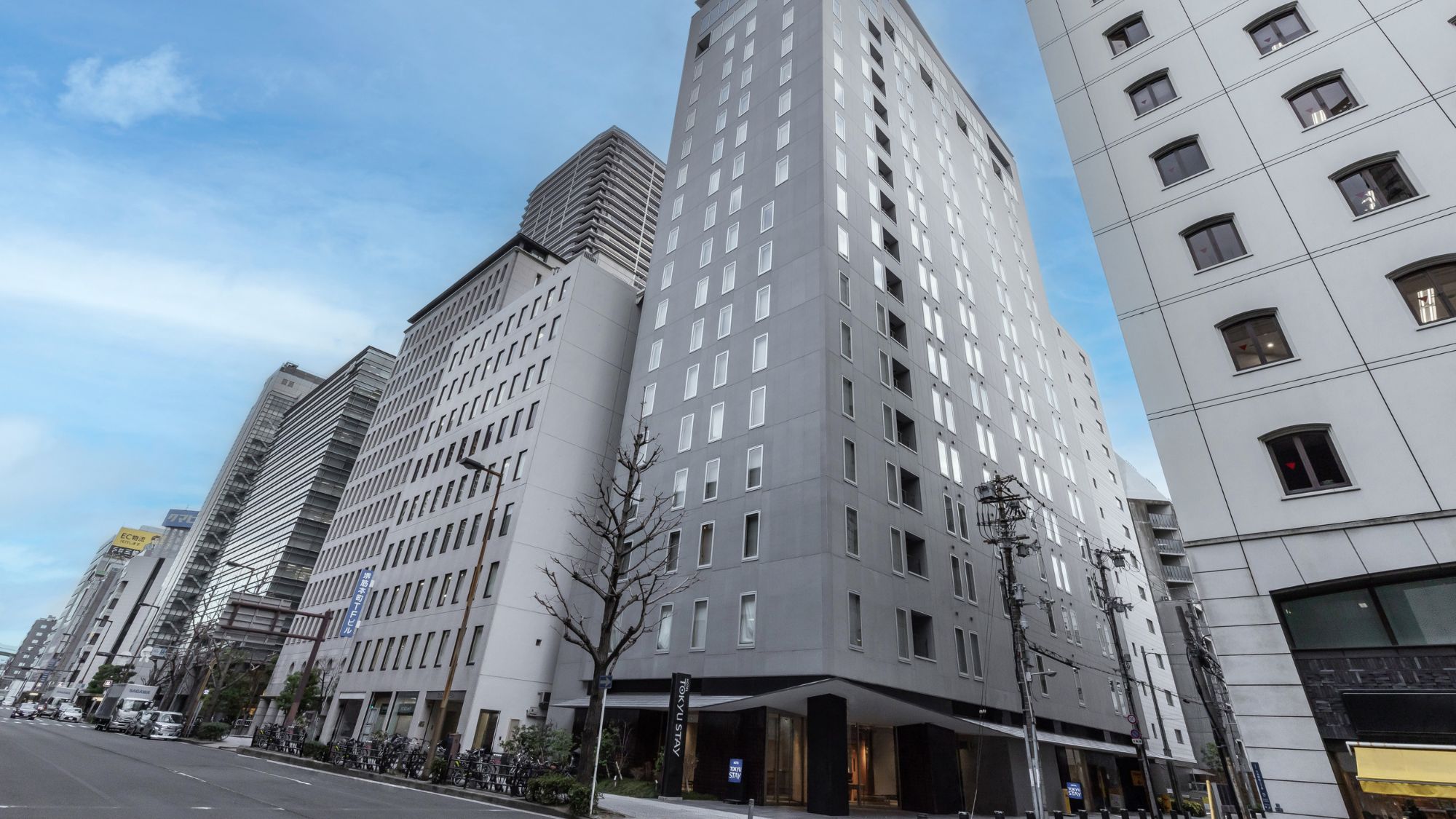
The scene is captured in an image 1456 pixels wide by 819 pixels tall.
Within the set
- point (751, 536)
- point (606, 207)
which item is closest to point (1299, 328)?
point (751, 536)

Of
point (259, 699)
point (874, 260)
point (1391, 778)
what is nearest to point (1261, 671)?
point (1391, 778)

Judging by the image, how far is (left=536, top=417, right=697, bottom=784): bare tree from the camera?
2378cm

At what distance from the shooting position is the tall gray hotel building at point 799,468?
1058 inches

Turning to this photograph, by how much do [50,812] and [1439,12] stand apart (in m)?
36.0

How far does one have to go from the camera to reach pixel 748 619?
26875mm

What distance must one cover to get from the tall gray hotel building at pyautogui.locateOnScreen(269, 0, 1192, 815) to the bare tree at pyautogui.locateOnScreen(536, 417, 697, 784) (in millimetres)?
1152

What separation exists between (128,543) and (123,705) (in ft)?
597

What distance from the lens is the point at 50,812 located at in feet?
37.1

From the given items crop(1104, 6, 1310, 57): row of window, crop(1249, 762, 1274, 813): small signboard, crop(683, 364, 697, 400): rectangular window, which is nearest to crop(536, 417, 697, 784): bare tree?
crop(683, 364, 697, 400): rectangular window

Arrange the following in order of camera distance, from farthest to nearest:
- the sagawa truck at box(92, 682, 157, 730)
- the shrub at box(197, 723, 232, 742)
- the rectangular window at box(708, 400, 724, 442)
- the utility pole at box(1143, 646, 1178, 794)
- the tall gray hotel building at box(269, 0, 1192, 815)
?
1. the sagawa truck at box(92, 682, 157, 730)
2. the shrub at box(197, 723, 232, 742)
3. the utility pole at box(1143, 646, 1178, 794)
4. the rectangular window at box(708, 400, 724, 442)
5. the tall gray hotel building at box(269, 0, 1192, 815)

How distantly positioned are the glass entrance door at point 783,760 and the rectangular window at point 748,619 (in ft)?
9.93

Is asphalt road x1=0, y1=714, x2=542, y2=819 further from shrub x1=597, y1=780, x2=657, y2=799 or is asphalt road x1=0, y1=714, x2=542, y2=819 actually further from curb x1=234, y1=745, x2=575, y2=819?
shrub x1=597, y1=780, x2=657, y2=799

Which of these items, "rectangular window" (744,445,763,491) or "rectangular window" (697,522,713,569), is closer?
"rectangular window" (744,445,763,491)

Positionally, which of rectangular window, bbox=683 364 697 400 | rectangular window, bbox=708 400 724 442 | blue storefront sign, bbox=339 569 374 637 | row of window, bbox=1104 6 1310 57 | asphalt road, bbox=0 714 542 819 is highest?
row of window, bbox=1104 6 1310 57
